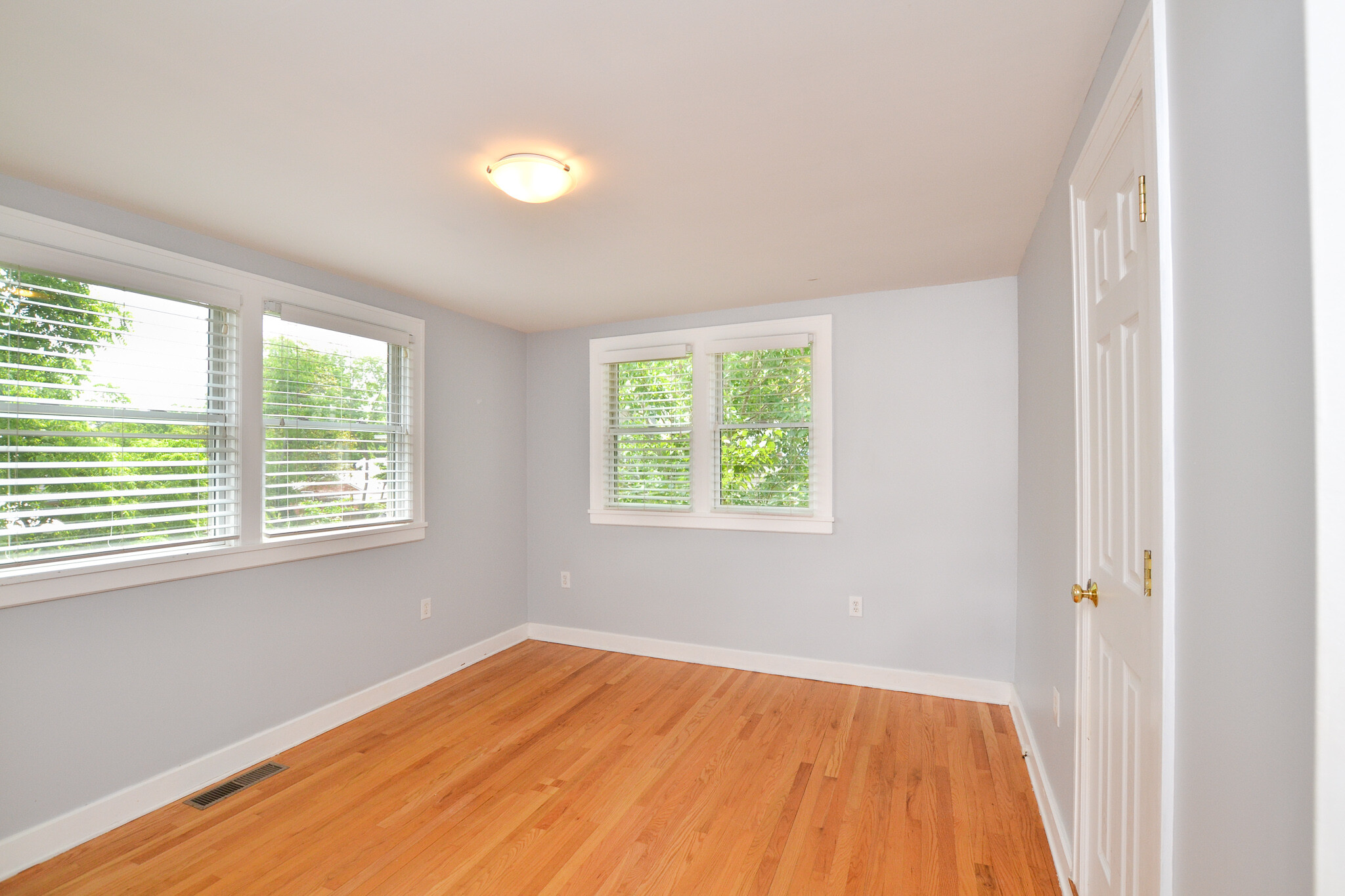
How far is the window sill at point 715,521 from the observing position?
3.79 m

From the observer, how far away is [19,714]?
2.11 meters

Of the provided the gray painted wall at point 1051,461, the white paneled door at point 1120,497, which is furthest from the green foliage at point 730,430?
the white paneled door at point 1120,497

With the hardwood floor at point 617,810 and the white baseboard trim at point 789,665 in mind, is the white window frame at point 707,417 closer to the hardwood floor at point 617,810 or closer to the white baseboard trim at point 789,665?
the white baseboard trim at point 789,665

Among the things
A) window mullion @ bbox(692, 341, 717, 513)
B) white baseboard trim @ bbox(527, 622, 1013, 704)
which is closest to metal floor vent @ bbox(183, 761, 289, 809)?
white baseboard trim @ bbox(527, 622, 1013, 704)

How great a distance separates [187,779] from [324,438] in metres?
1.60

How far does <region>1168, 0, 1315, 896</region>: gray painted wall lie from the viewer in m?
0.68

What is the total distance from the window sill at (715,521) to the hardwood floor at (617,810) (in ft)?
3.29

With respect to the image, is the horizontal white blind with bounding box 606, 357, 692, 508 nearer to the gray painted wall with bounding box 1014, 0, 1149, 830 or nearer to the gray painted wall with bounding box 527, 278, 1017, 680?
the gray painted wall with bounding box 527, 278, 1017, 680

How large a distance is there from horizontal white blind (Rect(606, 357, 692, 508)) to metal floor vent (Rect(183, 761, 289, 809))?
2428 mm

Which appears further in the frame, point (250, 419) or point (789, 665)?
point (789, 665)

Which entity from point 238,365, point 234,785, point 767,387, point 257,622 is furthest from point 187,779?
point 767,387

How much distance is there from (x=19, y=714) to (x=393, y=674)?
162cm

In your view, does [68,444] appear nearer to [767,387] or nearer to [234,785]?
[234,785]

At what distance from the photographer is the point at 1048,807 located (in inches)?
87.8
